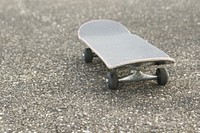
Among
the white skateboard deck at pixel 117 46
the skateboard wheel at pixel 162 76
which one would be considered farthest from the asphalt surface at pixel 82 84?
the white skateboard deck at pixel 117 46

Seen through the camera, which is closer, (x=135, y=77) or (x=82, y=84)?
(x=135, y=77)

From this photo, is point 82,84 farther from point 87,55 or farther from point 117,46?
point 87,55

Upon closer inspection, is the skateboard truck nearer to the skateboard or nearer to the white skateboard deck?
the skateboard

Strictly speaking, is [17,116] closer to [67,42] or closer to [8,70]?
[8,70]

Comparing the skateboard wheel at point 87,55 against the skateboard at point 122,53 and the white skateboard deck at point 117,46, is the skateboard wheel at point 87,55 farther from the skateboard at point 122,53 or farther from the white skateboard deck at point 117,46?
the white skateboard deck at point 117,46

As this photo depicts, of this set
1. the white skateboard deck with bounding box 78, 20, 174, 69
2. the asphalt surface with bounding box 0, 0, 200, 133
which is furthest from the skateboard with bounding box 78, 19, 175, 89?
the asphalt surface with bounding box 0, 0, 200, 133

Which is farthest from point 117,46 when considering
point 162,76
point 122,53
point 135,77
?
point 162,76

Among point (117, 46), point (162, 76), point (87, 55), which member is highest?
point (117, 46)
